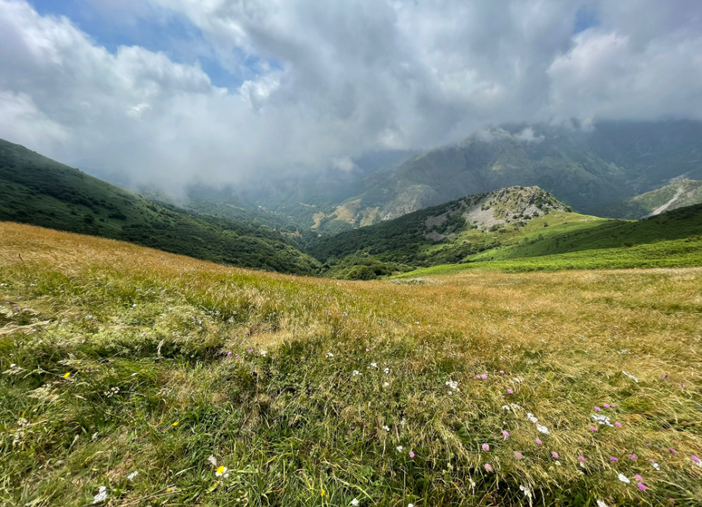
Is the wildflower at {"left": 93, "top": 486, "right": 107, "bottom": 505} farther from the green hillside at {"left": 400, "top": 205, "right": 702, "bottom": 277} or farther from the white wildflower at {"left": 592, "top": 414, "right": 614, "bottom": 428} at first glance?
the green hillside at {"left": 400, "top": 205, "right": 702, "bottom": 277}

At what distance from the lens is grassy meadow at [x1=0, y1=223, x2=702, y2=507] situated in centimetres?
252

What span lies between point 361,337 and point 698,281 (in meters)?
20.6

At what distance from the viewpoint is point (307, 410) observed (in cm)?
359

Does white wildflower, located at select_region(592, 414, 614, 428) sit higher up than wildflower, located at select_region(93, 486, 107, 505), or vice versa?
wildflower, located at select_region(93, 486, 107, 505)

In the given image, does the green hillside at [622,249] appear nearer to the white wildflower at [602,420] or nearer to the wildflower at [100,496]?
the white wildflower at [602,420]

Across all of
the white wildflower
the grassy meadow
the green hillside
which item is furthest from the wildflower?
the green hillside

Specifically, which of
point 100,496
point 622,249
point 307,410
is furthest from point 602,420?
point 622,249

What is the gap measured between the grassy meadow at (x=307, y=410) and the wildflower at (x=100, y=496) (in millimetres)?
21

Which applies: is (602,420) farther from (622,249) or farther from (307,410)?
(622,249)

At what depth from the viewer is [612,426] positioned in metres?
3.50

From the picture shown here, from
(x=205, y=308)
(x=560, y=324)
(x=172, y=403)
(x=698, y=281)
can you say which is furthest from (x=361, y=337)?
(x=698, y=281)

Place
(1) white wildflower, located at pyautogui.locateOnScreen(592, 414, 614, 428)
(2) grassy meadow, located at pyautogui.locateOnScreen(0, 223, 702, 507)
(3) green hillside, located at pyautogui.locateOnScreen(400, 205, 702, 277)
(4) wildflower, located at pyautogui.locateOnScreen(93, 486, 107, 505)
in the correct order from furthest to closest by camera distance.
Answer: (3) green hillside, located at pyautogui.locateOnScreen(400, 205, 702, 277)
(1) white wildflower, located at pyautogui.locateOnScreen(592, 414, 614, 428)
(2) grassy meadow, located at pyautogui.locateOnScreen(0, 223, 702, 507)
(4) wildflower, located at pyautogui.locateOnScreen(93, 486, 107, 505)

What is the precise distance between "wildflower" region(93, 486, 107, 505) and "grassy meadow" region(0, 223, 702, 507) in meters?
0.02

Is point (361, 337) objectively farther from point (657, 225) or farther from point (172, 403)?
point (657, 225)
